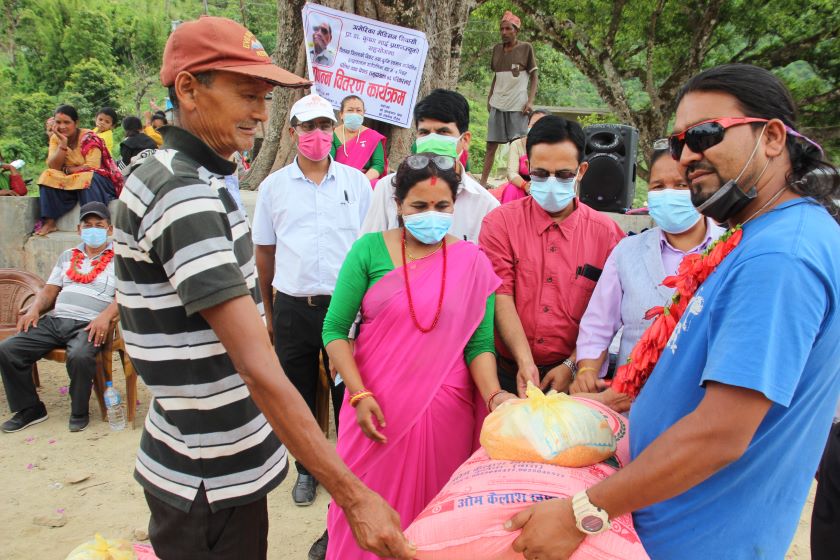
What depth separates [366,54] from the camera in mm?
5664

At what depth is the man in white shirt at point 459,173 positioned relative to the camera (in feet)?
10.3

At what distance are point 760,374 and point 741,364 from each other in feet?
0.12

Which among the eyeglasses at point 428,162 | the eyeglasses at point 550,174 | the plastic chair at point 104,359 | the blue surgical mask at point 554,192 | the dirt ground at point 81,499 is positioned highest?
the eyeglasses at point 428,162

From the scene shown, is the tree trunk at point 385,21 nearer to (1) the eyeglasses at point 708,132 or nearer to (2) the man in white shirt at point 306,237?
(2) the man in white shirt at point 306,237

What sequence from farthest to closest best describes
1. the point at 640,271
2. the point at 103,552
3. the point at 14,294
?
the point at 14,294
the point at 640,271
the point at 103,552

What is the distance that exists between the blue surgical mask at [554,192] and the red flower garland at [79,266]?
13.0 ft

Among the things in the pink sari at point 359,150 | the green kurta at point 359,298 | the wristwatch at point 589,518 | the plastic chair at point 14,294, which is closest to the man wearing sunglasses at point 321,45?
the pink sari at point 359,150

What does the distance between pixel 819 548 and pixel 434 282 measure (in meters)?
1.77

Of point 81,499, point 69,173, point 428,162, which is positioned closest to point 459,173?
point 428,162

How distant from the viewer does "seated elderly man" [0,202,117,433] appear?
484cm

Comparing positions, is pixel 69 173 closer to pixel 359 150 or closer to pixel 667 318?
pixel 359 150

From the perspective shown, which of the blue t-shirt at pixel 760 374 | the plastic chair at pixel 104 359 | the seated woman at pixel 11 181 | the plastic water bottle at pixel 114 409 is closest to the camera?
the blue t-shirt at pixel 760 374

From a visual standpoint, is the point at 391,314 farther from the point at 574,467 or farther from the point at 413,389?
the point at 574,467

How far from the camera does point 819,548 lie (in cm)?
236
